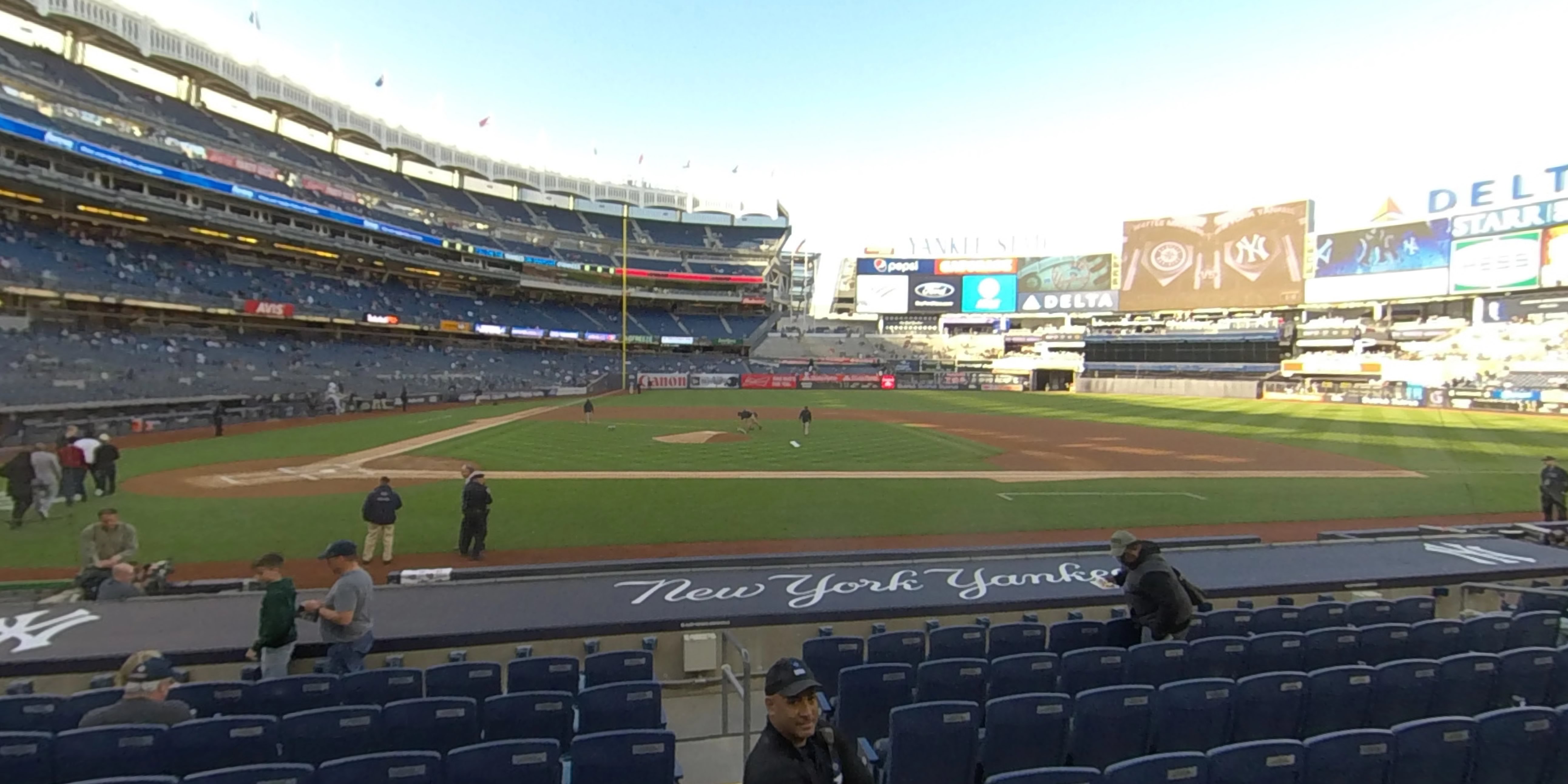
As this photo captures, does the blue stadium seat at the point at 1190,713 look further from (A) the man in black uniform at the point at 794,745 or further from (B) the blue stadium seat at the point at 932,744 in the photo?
(A) the man in black uniform at the point at 794,745

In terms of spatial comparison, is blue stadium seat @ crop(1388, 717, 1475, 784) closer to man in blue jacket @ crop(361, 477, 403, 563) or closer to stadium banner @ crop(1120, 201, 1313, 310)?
man in blue jacket @ crop(361, 477, 403, 563)

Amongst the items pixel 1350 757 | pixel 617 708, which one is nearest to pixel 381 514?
pixel 617 708

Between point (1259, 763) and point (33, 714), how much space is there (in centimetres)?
803

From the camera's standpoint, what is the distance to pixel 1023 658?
5.78m

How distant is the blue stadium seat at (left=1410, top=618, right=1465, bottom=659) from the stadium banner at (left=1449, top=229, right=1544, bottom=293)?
78.0 metres

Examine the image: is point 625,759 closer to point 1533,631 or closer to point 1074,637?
point 1074,637

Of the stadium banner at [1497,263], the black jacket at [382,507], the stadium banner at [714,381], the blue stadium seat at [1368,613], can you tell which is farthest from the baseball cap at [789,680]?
the stadium banner at [1497,263]

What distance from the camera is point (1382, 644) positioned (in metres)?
6.68

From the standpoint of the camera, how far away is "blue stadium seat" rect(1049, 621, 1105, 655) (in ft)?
23.1

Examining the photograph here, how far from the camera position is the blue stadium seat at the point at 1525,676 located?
18.7 ft

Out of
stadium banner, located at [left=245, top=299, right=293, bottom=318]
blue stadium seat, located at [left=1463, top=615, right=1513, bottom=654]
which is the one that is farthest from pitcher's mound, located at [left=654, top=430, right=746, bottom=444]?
stadium banner, located at [left=245, top=299, right=293, bottom=318]

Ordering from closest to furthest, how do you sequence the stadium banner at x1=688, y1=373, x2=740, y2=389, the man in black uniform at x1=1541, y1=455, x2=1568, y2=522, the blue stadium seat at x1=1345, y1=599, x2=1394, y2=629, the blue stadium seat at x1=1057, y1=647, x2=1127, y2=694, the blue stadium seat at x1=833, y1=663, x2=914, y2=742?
the blue stadium seat at x1=833, y1=663, x2=914, y2=742 → the blue stadium seat at x1=1057, y1=647, x2=1127, y2=694 → the blue stadium seat at x1=1345, y1=599, x2=1394, y2=629 → the man in black uniform at x1=1541, y1=455, x2=1568, y2=522 → the stadium banner at x1=688, y1=373, x2=740, y2=389

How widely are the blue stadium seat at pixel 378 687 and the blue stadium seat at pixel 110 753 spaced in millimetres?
1366

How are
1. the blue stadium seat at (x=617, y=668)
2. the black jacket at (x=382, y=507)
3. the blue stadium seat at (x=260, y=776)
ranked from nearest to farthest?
the blue stadium seat at (x=260, y=776) → the blue stadium seat at (x=617, y=668) → the black jacket at (x=382, y=507)
